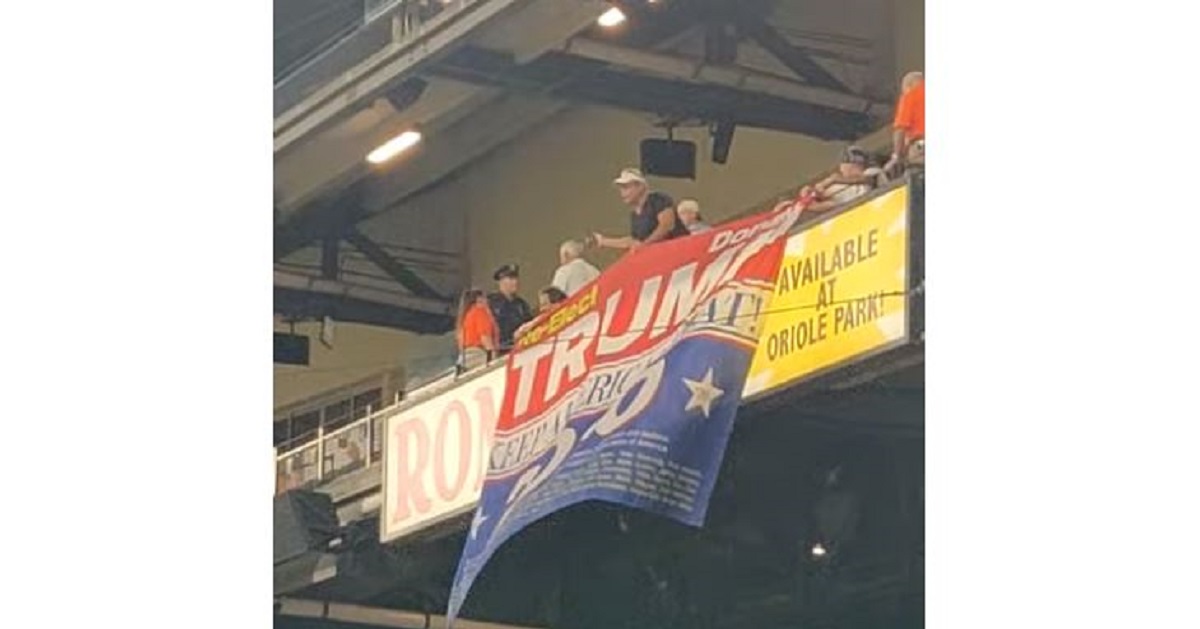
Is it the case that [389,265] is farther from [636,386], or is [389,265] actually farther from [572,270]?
[636,386]

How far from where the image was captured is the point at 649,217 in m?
2.67

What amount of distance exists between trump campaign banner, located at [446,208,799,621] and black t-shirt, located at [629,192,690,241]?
2cm

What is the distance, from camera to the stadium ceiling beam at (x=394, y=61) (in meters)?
2.74

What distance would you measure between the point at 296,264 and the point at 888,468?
2.53ft

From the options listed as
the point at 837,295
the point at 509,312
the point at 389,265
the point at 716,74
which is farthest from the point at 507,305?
the point at 837,295

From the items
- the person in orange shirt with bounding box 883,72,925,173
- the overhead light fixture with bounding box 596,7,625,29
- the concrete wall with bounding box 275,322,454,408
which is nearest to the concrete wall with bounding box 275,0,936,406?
the concrete wall with bounding box 275,322,454,408

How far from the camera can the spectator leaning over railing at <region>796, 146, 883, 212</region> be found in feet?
7.82

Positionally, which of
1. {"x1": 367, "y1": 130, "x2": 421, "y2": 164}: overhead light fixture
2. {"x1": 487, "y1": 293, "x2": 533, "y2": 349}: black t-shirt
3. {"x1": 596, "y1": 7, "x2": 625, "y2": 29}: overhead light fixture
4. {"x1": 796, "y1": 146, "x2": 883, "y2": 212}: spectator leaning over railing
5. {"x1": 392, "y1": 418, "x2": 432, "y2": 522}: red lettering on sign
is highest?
{"x1": 596, "y1": 7, "x2": 625, "y2": 29}: overhead light fixture

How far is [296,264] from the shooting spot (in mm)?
2686

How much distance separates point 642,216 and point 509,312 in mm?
206

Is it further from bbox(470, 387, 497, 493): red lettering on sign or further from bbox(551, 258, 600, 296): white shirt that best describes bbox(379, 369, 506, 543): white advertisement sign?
bbox(551, 258, 600, 296): white shirt
